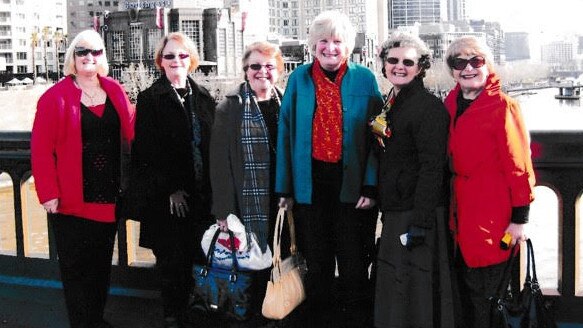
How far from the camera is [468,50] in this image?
4.05m

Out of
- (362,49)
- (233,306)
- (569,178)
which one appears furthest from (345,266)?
(362,49)

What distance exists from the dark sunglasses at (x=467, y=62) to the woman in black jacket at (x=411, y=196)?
0.64ft

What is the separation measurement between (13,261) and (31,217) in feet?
32.3

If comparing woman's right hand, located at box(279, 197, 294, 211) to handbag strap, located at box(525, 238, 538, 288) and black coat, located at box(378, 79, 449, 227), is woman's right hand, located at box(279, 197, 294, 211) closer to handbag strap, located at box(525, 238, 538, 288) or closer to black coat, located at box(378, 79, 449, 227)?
black coat, located at box(378, 79, 449, 227)

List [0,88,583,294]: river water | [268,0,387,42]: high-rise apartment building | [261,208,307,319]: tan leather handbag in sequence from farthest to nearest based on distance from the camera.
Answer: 1. [268,0,387,42]: high-rise apartment building
2. [0,88,583,294]: river water
3. [261,208,307,319]: tan leather handbag

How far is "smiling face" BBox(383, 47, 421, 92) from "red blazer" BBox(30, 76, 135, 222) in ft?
6.08

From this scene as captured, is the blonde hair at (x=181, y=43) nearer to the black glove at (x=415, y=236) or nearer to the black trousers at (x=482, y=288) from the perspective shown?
the black glove at (x=415, y=236)

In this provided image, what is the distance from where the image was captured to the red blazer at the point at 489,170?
152 inches

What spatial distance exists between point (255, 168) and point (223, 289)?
72 centimetres

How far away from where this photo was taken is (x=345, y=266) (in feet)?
14.5

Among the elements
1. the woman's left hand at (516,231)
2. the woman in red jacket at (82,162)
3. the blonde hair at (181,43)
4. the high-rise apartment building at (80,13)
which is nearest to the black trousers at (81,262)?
the woman in red jacket at (82,162)

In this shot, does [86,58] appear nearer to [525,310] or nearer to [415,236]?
[415,236]

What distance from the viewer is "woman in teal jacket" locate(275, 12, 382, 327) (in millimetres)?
4270

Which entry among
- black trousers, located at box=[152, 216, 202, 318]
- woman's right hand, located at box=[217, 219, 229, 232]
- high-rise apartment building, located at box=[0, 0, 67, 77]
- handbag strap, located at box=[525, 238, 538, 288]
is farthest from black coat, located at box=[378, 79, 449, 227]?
high-rise apartment building, located at box=[0, 0, 67, 77]
